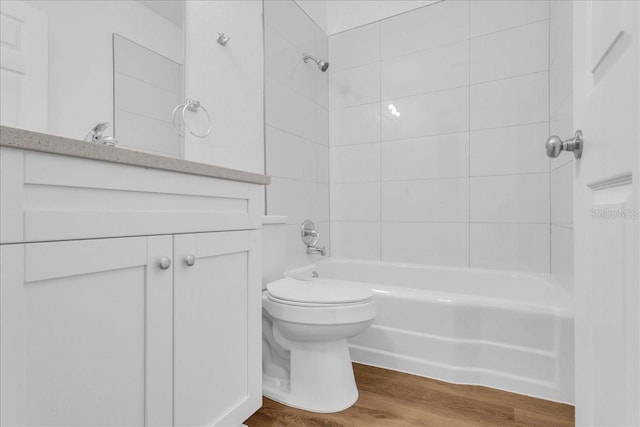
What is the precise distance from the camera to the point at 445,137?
2246mm

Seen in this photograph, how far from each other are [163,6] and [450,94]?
5.66 feet

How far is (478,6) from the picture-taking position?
214 cm

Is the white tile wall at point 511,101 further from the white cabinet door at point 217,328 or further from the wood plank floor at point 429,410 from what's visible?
the white cabinet door at point 217,328

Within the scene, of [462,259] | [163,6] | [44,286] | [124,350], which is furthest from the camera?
[462,259]

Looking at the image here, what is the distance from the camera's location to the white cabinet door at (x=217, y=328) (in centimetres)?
91

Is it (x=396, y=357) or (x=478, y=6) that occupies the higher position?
(x=478, y=6)

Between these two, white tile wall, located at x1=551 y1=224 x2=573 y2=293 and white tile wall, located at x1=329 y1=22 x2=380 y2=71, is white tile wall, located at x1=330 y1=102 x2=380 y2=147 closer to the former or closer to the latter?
white tile wall, located at x1=329 y1=22 x2=380 y2=71

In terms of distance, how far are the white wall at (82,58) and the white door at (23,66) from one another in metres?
0.03

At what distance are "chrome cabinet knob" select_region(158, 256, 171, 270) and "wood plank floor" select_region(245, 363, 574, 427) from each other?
0.79m

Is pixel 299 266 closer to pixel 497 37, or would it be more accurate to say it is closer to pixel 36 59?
pixel 36 59

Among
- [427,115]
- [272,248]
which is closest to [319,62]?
[427,115]

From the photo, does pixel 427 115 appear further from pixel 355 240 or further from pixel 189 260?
pixel 189 260

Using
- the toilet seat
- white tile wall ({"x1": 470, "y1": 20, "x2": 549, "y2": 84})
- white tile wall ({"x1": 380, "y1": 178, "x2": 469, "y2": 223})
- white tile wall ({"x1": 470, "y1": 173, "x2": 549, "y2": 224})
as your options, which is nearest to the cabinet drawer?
the toilet seat

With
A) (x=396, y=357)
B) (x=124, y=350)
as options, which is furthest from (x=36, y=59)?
(x=396, y=357)
